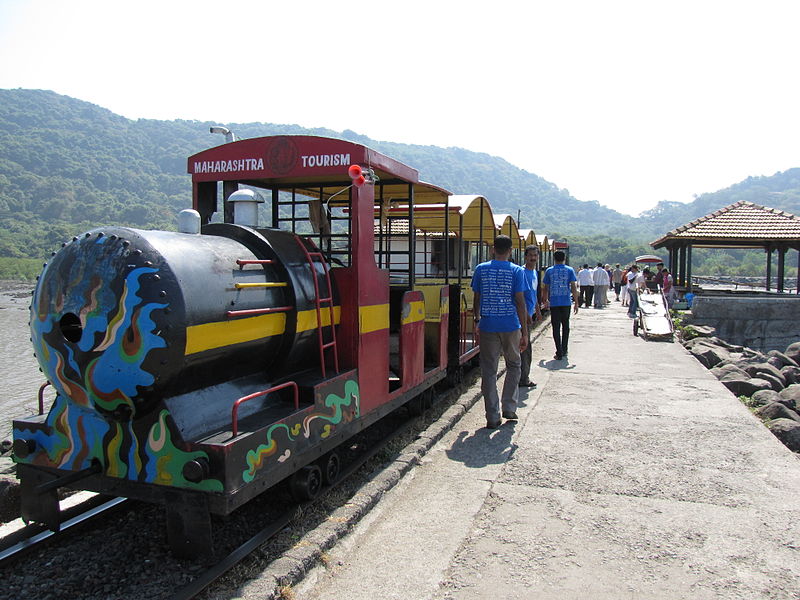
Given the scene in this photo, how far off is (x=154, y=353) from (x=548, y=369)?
742 centimetres

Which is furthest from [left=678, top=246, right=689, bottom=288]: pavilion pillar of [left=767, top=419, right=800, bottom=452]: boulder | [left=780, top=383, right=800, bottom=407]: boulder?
[left=767, top=419, right=800, bottom=452]: boulder

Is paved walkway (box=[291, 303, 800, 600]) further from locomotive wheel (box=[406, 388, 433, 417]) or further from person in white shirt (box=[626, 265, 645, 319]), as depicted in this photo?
person in white shirt (box=[626, 265, 645, 319])

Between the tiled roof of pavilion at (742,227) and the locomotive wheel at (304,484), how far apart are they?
17.0 meters

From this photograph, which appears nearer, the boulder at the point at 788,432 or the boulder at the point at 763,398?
the boulder at the point at 788,432

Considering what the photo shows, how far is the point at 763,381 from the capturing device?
33.7 feet

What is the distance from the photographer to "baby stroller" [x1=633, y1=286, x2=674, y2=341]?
43.8 feet

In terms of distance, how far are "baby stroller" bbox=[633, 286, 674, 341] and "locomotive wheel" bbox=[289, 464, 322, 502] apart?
1046 cm

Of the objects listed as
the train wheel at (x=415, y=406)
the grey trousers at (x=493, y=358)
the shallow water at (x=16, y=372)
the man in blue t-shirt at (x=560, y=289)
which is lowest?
the shallow water at (x=16, y=372)

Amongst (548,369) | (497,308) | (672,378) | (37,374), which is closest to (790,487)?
(497,308)

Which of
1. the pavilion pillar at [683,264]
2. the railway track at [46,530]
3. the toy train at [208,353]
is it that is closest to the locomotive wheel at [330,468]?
the toy train at [208,353]

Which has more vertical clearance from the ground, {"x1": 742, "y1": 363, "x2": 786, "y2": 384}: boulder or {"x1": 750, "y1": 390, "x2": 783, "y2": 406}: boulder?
{"x1": 750, "y1": 390, "x2": 783, "y2": 406}: boulder

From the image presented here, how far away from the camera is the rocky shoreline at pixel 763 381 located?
7531 millimetres

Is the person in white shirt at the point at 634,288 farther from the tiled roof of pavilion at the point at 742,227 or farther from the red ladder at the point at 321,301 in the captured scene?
the red ladder at the point at 321,301

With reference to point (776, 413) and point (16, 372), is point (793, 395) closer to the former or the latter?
point (776, 413)
